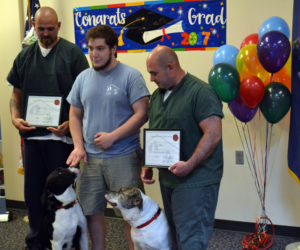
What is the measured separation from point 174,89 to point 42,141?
1157 mm

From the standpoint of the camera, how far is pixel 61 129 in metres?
2.47

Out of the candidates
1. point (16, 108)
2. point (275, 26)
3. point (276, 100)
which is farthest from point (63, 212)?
point (275, 26)

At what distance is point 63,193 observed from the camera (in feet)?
7.62

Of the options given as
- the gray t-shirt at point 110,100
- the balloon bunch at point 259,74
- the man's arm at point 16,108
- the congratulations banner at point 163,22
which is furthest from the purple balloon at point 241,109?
the man's arm at point 16,108

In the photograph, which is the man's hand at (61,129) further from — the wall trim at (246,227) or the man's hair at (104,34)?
the wall trim at (246,227)

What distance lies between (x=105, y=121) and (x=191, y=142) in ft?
1.89

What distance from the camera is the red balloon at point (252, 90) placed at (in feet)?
8.18

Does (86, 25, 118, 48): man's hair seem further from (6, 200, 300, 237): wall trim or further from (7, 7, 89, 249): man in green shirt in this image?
(6, 200, 300, 237): wall trim

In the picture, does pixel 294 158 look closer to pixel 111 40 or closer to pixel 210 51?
pixel 210 51

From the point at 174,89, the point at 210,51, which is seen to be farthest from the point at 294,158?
the point at 174,89

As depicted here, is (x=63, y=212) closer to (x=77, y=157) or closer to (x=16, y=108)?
(x=77, y=157)

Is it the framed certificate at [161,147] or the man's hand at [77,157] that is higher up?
the framed certificate at [161,147]

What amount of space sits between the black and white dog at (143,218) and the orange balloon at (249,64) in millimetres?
1210

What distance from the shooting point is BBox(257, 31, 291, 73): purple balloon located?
7.63 ft
